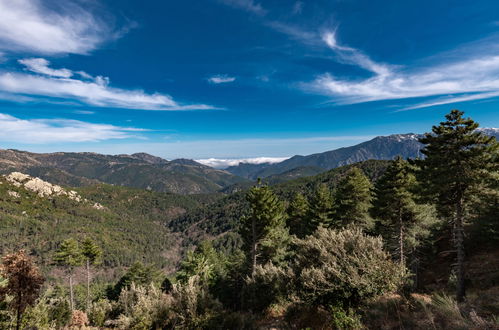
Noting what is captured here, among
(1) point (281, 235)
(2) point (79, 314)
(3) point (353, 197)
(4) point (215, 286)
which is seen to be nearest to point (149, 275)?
(4) point (215, 286)

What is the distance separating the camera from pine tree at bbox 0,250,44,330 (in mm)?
8727

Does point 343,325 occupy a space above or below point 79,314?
above

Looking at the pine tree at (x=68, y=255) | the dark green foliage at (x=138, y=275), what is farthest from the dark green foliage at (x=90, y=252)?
the dark green foliage at (x=138, y=275)

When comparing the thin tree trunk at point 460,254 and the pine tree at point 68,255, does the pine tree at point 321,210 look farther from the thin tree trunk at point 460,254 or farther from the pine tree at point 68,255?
the pine tree at point 68,255

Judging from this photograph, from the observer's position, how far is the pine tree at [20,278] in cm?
873

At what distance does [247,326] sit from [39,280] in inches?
363

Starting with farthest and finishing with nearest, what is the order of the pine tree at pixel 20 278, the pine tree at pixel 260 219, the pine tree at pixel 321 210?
the pine tree at pixel 321 210 < the pine tree at pixel 260 219 < the pine tree at pixel 20 278

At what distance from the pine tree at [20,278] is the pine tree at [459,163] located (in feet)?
73.3

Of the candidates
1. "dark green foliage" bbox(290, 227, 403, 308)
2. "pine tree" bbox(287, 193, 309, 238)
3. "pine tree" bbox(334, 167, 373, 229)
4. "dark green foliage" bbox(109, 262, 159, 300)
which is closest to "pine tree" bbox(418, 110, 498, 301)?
"dark green foliage" bbox(290, 227, 403, 308)

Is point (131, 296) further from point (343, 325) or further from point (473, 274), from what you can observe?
point (473, 274)

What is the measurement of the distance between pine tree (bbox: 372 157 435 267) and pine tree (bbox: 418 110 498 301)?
6.52 metres

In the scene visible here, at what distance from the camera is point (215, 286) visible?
39.7m

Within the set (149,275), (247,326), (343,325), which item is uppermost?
(343,325)

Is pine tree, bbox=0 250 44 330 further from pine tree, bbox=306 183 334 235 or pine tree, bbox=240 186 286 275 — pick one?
pine tree, bbox=306 183 334 235
